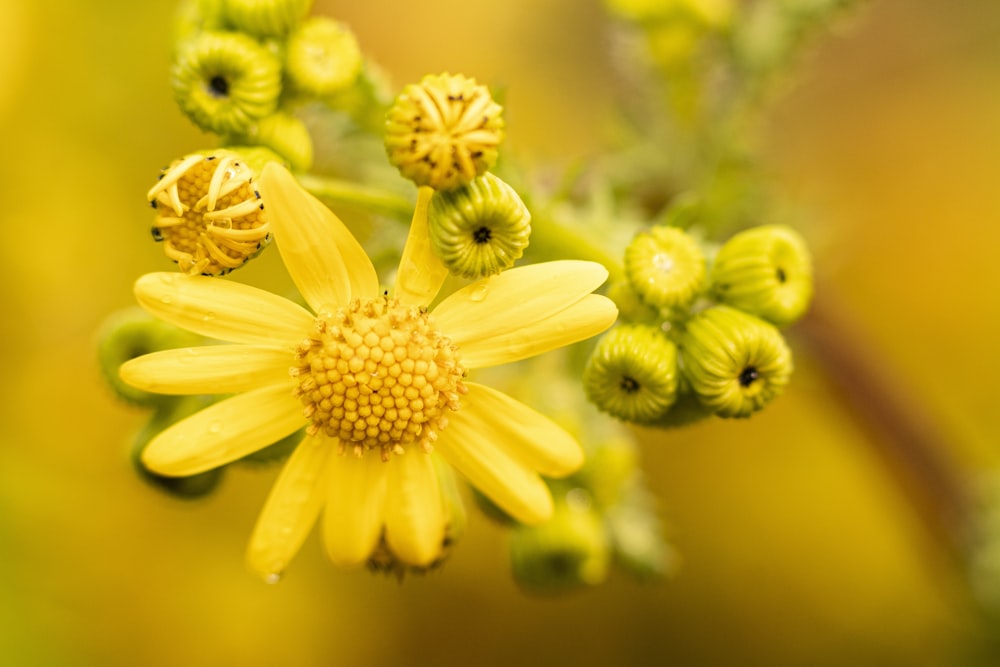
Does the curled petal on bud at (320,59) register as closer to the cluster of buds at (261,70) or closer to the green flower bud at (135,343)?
the cluster of buds at (261,70)

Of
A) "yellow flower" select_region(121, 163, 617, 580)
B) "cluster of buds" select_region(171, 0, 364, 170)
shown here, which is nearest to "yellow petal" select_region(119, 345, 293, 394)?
"yellow flower" select_region(121, 163, 617, 580)

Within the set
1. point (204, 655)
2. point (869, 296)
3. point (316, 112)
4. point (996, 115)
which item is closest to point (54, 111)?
point (316, 112)

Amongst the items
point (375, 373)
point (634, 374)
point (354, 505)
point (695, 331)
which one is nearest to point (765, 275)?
point (695, 331)

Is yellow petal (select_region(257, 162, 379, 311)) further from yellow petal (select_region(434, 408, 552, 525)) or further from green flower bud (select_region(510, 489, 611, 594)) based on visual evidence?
green flower bud (select_region(510, 489, 611, 594))

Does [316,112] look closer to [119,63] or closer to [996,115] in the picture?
[119,63]

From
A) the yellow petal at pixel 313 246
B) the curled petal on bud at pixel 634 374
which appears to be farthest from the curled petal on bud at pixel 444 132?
the curled petal on bud at pixel 634 374

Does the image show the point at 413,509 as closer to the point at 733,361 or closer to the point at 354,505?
Result: the point at 354,505
